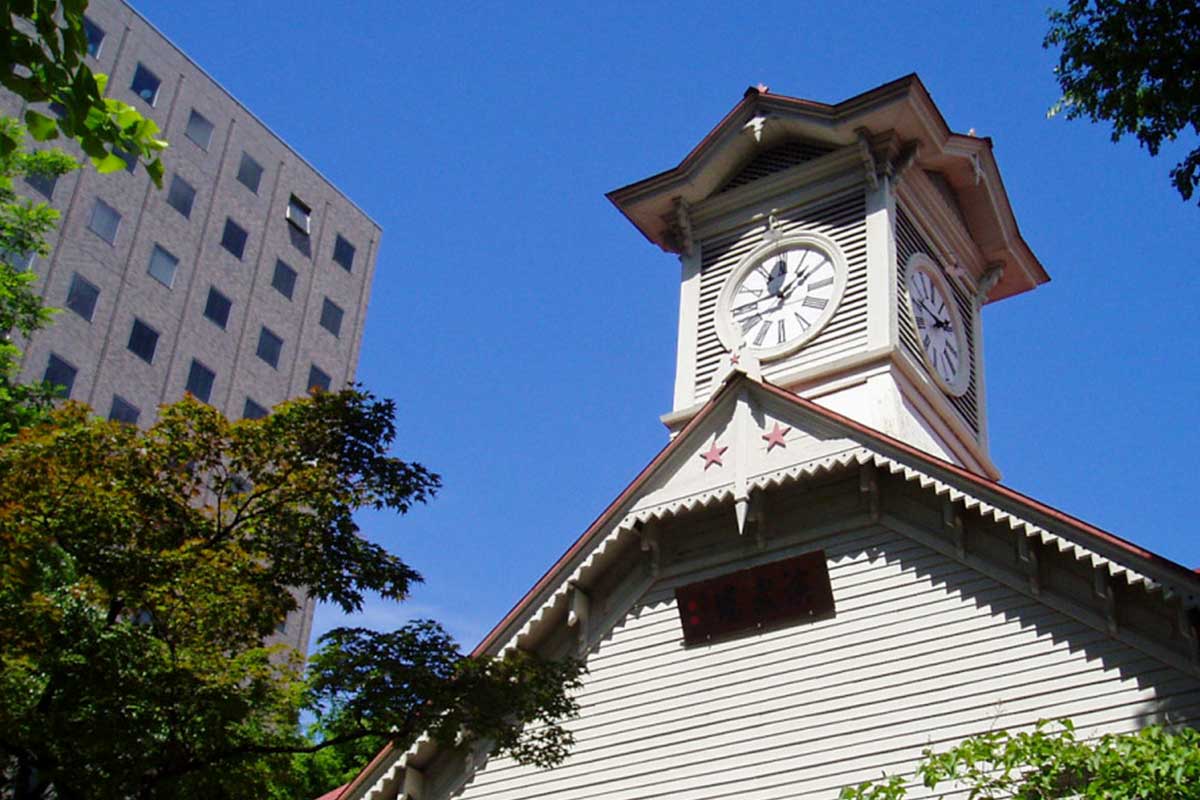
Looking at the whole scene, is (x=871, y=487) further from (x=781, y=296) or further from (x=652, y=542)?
(x=781, y=296)

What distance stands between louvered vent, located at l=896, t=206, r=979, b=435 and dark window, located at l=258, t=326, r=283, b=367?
41568mm

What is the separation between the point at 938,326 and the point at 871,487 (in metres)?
7.55

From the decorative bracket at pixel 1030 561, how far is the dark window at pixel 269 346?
4964 centimetres

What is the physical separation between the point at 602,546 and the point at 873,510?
3.65 meters

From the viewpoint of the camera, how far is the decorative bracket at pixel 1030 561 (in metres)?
16.3

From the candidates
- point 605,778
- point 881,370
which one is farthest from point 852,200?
point 605,778

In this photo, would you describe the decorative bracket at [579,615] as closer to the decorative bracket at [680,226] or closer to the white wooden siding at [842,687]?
the white wooden siding at [842,687]

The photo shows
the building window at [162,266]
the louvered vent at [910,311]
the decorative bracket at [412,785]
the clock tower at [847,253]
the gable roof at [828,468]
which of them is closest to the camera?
the gable roof at [828,468]

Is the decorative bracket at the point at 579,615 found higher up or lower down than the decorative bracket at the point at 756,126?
lower down

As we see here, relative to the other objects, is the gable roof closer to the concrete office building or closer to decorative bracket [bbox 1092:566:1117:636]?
decorative bracket [bbox 1092:566:1117:636]

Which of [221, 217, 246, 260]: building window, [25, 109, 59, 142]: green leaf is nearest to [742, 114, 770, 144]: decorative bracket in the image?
[25, 109, 59, 142]: green leaf

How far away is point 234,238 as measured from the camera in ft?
207

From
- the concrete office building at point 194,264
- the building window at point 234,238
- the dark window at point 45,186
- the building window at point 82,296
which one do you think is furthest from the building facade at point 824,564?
the building window at point 234,238

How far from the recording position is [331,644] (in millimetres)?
15578
